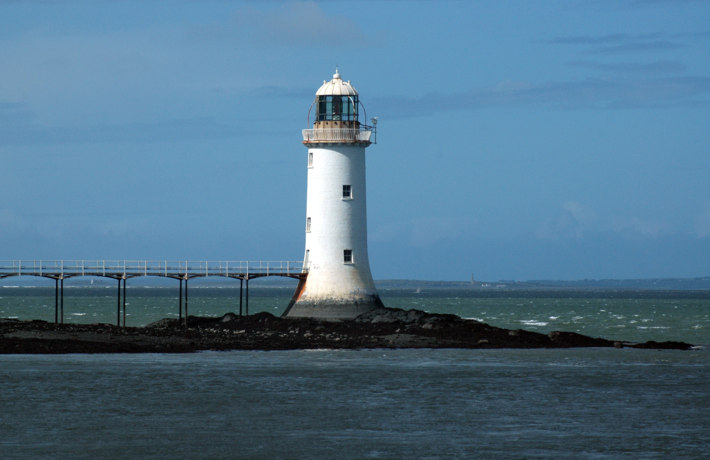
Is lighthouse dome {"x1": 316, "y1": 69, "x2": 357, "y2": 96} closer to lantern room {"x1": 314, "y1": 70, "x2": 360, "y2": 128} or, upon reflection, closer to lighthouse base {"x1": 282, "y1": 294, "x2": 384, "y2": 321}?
lantern room {"x1": 314, "y1": 70, "x2": 360, "y2": 128}

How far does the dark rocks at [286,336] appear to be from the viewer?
47.7m

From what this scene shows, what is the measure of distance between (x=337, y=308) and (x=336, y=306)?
10 centimetres

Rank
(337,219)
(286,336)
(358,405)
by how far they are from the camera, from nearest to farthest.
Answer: (358,405)
(286,336)
(337,219)

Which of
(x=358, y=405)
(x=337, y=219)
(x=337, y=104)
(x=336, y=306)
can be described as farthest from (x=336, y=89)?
(x=358, y=405)

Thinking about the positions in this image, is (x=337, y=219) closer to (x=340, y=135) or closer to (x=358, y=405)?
(x=340, y=135)

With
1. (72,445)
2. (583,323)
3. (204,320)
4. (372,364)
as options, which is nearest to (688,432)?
(72,445)

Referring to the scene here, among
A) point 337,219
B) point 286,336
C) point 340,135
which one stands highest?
point 340,135

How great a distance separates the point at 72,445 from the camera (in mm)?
25359

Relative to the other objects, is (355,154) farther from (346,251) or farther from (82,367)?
(82,367)

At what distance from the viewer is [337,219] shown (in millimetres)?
54594

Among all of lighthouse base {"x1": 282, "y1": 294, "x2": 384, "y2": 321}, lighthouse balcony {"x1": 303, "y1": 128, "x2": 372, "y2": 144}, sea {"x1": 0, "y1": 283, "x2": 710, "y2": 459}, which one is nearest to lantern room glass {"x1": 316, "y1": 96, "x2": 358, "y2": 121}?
lighthouse balcony {"x1": 303, "y1": 128, "x2": 372, "y2": 144}

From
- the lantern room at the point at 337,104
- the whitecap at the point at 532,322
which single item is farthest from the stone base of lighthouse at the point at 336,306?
the whitecap at the point at 532,322

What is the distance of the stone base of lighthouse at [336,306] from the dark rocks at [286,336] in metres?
0.49

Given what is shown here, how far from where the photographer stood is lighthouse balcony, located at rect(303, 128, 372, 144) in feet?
179
